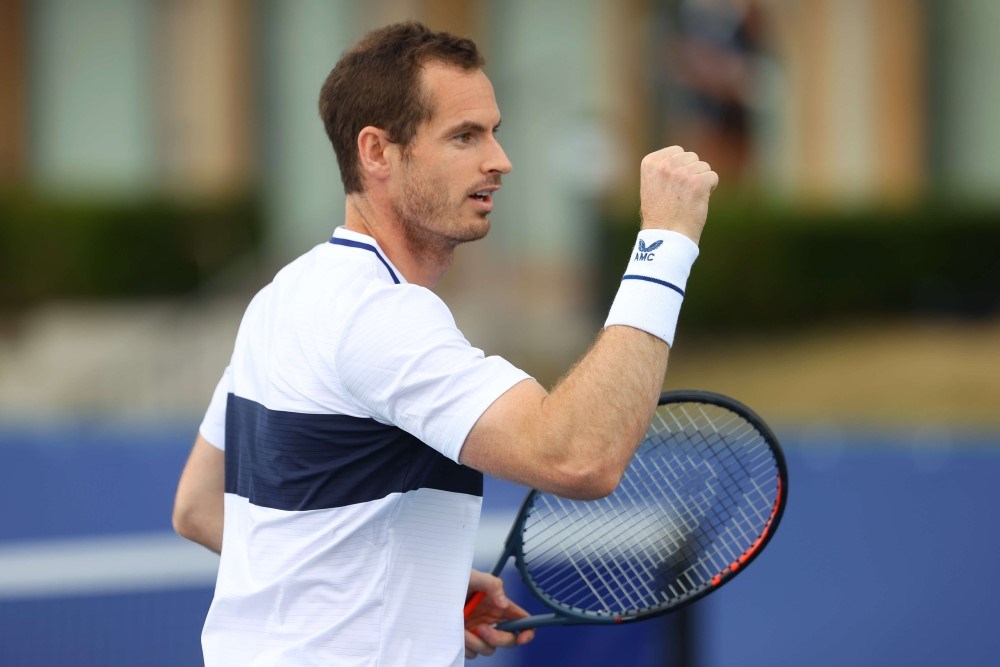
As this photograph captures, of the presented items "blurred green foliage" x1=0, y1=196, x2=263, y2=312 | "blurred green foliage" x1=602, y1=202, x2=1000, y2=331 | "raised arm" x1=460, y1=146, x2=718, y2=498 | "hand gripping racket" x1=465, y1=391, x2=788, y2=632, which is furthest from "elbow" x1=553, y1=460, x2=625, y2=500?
"blurred green foliage" x1=0, y1=196, x2=263, y2=312

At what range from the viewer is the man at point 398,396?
2383 mm

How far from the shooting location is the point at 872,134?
45.6 feet

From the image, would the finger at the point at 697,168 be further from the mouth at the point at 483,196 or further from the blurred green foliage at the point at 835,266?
the blurred green foliage at the point at 835,266

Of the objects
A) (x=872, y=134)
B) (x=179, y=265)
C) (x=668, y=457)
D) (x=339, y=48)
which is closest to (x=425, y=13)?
(x=339, y=48)

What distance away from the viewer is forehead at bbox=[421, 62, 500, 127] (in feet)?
8.68

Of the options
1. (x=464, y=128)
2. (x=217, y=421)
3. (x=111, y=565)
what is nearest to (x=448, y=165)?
(x=464, y=128)

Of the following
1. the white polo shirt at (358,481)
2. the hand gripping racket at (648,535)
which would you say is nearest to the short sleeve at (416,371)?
the white polo shirt at (358,481)

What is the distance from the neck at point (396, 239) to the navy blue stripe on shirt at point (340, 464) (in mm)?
346

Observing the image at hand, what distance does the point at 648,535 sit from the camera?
3.16 meters

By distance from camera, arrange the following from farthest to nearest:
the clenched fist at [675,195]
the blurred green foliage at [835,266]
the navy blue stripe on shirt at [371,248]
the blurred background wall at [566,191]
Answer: the blurred green foliage at [835,266]
the blurred background wall at [566,191]
the navy blue stripe on shirt at [371,248]
the clenched fist at [675,195]

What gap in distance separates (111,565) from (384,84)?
9.00 ft

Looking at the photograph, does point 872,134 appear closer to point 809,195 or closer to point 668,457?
point 809,195

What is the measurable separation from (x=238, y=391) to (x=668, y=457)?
1.01 m

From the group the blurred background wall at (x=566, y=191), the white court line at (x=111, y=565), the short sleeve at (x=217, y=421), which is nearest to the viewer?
the short sleeve at (x=217, y=421)
